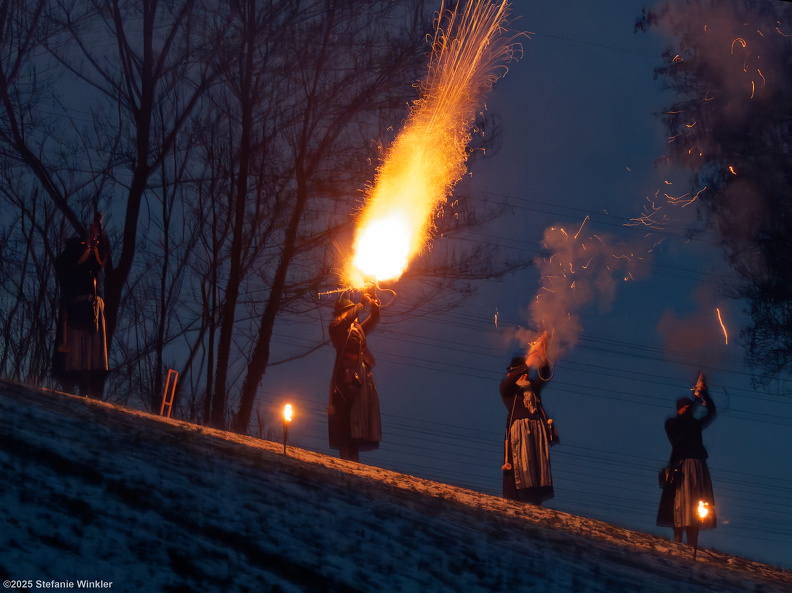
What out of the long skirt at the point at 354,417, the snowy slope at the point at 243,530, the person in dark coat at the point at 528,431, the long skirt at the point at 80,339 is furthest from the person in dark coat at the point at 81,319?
the person in dark coat at the point at 528,431

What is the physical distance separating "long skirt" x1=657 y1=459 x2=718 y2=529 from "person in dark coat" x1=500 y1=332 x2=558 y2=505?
1468mm

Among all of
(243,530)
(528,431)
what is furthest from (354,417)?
(243,530)

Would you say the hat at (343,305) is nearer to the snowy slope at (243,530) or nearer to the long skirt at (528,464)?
the long skirt at (528,464)

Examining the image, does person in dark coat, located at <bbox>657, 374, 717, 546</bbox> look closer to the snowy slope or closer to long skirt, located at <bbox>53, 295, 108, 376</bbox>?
the snowy slope

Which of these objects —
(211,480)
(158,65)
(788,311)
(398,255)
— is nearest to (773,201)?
(788,311)

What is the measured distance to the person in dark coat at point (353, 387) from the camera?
14.3 m

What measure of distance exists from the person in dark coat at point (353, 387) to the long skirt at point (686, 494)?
3.75 meters

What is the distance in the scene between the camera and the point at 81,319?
14.0 m

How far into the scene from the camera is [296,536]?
688cm

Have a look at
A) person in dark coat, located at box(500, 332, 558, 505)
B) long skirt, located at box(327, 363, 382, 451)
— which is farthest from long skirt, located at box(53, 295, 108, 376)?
person in dark coat, located at box(500, 332, 558, 505)

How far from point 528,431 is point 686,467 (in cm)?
201

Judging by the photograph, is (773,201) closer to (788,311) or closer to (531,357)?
(788,311)

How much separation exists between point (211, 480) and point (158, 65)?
14833 mm

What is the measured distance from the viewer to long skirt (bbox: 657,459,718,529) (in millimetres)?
13789
